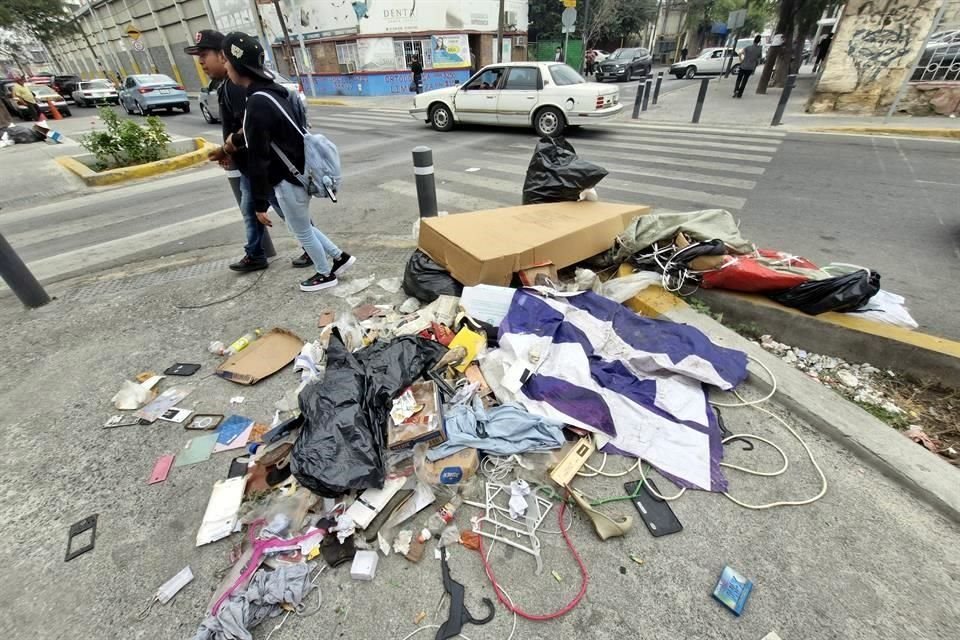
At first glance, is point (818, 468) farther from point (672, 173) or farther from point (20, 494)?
point (672, 173)

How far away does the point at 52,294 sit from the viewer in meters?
4.02

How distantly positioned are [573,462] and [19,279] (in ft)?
16.0

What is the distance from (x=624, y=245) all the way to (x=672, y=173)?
4.36 m

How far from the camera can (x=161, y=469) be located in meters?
2.14

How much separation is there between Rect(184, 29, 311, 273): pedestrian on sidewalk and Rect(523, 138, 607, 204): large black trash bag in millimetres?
2382

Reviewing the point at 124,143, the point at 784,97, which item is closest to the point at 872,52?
the point at 784,97

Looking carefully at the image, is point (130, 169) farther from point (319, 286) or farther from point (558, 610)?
point (558, 610)

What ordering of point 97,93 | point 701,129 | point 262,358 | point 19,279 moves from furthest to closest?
point 97,93
point 701,129
point 19,279
point 262,358

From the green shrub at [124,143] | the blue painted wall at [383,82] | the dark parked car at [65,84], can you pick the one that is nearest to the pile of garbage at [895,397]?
the green shrub at [124,143]

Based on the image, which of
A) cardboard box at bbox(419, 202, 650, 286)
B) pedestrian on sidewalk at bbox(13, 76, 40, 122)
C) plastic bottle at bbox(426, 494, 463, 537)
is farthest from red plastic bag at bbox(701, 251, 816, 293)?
pedestrian on sidewalk at bbox(13, 76, 40, 122)

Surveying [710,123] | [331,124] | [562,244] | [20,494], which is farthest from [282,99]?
[331,124]

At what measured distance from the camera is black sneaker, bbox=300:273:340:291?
3.72 metres

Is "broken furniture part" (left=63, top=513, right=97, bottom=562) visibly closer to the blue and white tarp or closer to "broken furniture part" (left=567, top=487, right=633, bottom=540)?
the blue and white tarp

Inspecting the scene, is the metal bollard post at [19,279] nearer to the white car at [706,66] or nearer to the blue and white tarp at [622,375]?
the blue and white tarp at [622,375]
